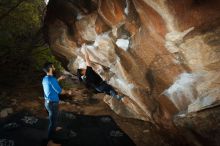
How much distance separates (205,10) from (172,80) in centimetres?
214

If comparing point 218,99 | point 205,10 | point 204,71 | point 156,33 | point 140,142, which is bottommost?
point 140,142

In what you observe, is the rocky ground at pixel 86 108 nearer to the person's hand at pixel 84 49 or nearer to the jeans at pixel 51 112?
the person's hand at pixel 84 49

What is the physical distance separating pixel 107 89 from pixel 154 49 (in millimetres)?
3985

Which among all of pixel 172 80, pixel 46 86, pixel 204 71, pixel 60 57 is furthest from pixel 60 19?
pixel 204 71

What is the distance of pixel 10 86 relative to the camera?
12.7 m

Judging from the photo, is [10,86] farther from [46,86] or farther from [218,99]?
[218,99]

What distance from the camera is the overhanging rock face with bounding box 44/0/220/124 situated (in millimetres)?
6520

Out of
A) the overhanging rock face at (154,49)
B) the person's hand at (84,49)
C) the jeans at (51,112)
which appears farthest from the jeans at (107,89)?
the jeans at (51,112)

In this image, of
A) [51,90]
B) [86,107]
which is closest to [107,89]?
[86,107]

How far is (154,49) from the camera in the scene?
773 cm

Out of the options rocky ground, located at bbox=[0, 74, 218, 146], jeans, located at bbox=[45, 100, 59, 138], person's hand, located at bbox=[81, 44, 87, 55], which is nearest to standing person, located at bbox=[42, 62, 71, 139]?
jeans, located at bbox=[45, 100, 59, 138]

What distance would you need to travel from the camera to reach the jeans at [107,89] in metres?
11.0

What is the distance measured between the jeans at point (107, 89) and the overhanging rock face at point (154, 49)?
0.32 m

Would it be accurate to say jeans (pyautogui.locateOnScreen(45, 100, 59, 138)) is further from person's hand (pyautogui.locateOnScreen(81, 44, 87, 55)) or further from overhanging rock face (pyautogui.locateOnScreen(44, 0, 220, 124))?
person's hand (pyautogui.locateOnScreen(81, 44, 87, 55))
